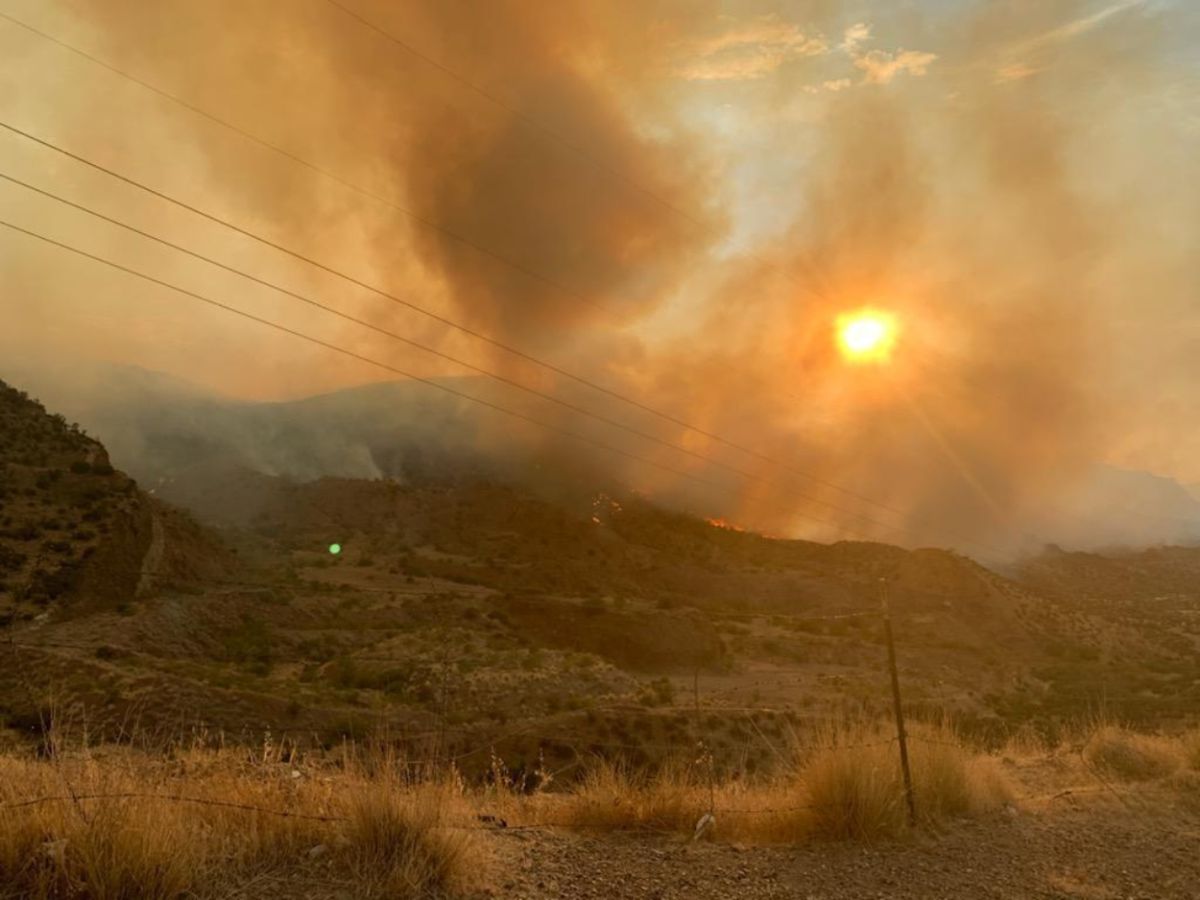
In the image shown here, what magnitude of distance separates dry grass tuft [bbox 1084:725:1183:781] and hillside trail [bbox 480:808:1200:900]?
4.05m

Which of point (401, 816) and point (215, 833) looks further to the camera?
point (401, 816)

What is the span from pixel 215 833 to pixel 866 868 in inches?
240

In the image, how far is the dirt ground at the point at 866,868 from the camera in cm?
707

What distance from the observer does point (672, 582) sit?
84.1 meters

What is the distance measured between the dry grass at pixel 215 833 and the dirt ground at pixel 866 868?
0.72 meters

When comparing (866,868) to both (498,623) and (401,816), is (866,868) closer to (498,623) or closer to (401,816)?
(401,816)

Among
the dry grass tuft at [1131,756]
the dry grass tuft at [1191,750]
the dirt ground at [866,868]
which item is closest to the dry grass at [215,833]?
the dirt ground at [866,868]

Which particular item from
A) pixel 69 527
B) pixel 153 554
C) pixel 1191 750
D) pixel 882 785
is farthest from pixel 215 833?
pixel 153 554

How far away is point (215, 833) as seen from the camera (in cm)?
653

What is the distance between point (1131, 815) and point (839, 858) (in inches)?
213

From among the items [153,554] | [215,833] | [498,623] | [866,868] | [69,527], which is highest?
[69,527]

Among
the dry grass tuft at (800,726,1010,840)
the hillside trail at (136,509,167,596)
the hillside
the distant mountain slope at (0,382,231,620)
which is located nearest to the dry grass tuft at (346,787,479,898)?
the hillside

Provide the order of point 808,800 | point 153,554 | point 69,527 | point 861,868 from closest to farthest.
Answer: point 861,868, point 808,800, point 69,527, point 153,554

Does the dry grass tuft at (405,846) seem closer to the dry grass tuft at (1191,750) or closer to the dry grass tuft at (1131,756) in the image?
the dry grass tuft at (1131,756)
